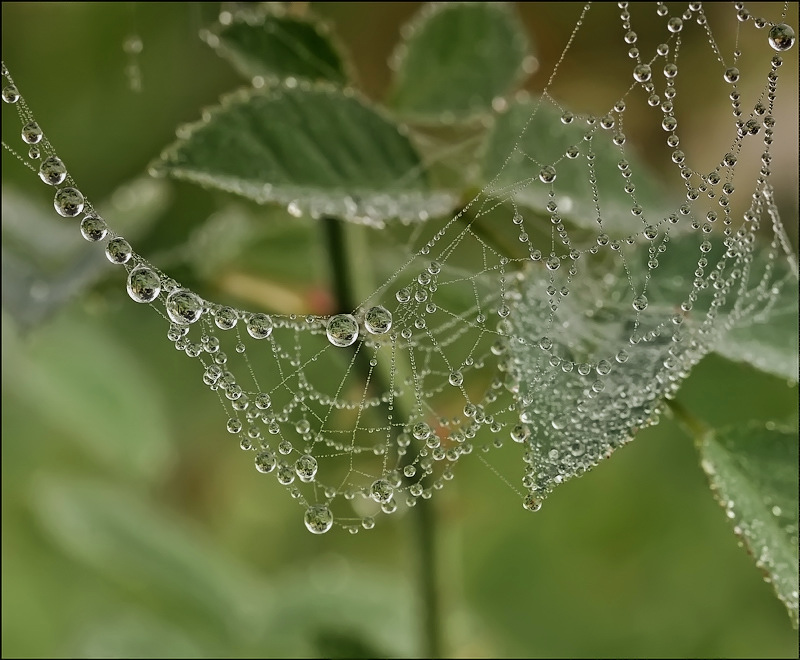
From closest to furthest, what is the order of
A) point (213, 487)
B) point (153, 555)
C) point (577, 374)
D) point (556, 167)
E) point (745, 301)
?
point (577, 374)
point (745, 301)
point (556, 167)
point (153, 555)
point (213, 487)

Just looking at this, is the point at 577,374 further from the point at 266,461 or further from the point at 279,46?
the point at 279,46

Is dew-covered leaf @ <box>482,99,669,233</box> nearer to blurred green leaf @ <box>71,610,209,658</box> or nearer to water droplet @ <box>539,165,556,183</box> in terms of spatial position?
water droplet @ <box>539,165,556,183</box>

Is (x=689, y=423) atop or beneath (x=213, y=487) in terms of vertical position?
atop

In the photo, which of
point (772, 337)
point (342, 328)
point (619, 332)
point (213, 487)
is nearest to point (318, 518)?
point (342, 328)

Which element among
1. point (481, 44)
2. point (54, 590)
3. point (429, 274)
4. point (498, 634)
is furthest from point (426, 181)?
point (54, 590)

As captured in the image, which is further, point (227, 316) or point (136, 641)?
point (136, 641)

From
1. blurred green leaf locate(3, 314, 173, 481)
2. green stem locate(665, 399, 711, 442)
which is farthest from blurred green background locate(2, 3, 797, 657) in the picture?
green stem locate(665, 399, 711, 442)

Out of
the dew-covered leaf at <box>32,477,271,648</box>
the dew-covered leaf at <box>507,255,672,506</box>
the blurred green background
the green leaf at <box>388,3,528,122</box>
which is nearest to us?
the dew-covered leaf at <box>507,255,672,506</box>

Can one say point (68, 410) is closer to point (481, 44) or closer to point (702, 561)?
point (481, 44)
